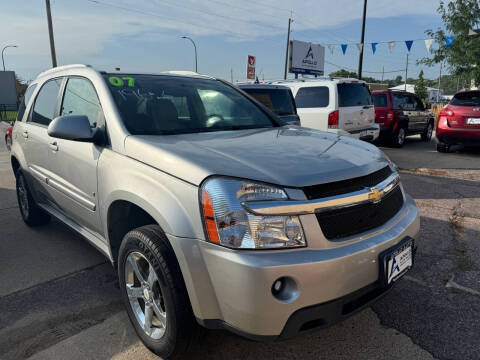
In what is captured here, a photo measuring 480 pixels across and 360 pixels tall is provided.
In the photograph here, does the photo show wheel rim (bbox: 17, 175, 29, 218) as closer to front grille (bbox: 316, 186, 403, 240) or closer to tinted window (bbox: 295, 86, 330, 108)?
front grille (bbox: 316, 186, 403, 240)

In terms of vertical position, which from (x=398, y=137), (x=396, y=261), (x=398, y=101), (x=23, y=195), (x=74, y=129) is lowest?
(x=398, y=137)

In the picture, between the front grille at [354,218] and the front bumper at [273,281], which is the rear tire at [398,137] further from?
the front bumper at [273,281]

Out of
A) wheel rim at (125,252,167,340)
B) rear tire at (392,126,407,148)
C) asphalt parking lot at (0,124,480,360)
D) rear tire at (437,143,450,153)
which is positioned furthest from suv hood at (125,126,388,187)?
rear tire at (392,126,407,148)

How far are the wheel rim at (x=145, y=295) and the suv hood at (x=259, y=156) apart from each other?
23.1 inches

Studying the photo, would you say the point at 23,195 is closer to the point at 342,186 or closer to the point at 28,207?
the point at 28,207

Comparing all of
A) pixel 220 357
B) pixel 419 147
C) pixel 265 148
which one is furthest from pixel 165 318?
pixel 419 147

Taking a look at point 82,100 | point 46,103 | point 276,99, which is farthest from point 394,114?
point 82,100

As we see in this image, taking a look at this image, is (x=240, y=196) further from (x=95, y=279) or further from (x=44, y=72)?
(x=44, y=72)

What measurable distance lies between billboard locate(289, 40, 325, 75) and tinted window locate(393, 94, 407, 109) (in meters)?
13.3

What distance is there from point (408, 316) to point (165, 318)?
1631 mm

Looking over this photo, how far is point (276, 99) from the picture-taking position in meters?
7.41

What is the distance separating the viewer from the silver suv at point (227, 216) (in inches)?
68.2

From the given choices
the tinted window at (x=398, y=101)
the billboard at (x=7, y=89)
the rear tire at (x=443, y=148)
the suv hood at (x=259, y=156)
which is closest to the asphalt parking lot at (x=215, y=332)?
the suv hood at (x=259, y=156)

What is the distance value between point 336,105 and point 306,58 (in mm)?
18257
